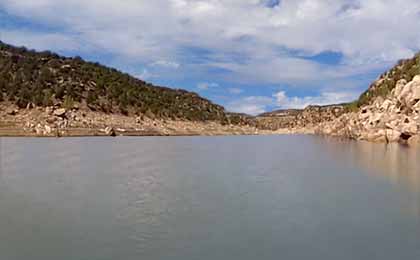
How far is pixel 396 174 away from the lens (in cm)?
2884

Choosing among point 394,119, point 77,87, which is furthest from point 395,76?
point 77,87

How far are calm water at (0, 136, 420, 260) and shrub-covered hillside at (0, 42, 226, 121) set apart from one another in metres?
64.6

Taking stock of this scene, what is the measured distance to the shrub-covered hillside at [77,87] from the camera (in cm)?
9088

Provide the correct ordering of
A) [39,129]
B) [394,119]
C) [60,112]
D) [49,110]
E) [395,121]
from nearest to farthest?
[395,121] → [394,119] → [39,129] → [60,112] → [49,110]

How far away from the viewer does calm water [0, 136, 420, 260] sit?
41.9 feet

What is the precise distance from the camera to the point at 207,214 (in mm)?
16812

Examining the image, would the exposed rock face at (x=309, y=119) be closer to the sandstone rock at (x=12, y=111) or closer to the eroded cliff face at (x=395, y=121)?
the eroded cliff face at (x=395, y=121)

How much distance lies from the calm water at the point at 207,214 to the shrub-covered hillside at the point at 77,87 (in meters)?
64.6

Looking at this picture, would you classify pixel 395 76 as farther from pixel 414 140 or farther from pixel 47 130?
pixel 47 130

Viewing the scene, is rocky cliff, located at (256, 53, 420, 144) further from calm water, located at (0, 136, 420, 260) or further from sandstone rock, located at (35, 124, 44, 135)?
sandstone rock, located at (35, 124, 44, 135)

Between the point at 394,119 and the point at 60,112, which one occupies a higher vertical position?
the point at 60,112

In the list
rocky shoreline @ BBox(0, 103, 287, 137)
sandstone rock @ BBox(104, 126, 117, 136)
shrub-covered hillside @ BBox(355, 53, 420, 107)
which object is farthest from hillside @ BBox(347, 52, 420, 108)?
sandstone rock @ BBox(104, 126, 117, 136)

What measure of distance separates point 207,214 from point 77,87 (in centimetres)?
8638

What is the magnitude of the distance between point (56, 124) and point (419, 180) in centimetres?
6505
